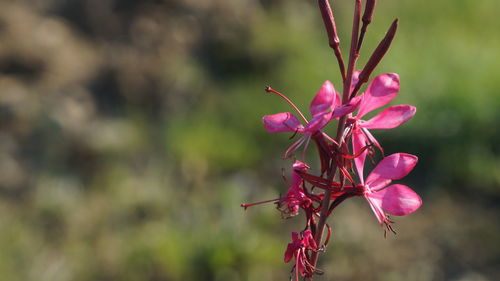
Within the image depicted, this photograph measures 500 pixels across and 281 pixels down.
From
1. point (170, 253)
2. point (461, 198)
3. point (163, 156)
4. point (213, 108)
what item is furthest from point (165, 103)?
point (461, 198)

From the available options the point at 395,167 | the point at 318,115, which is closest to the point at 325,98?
the point at 318,115

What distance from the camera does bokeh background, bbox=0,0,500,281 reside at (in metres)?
2.98

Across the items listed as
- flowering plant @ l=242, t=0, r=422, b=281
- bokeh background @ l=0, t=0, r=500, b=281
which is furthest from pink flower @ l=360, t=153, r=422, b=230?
bokeh background @ l=0, t=0, r=500, b=281

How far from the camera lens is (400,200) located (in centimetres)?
101

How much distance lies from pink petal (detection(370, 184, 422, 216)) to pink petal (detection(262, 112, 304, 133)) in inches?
6.8

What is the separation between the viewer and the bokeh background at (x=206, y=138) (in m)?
2.98

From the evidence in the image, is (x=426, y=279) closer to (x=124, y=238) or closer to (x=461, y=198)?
(x=461, y=198)

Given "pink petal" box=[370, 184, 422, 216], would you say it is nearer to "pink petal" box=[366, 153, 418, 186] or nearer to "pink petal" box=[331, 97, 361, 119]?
"pink petal" box=[366, 153, 418, 186]

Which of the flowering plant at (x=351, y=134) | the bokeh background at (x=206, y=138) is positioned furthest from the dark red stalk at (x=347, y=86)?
the bokeh background at (x=206, y=138)

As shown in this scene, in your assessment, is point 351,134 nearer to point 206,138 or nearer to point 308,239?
point 308,239

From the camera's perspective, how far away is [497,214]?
10.5 ft

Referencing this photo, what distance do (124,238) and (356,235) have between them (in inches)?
44.3

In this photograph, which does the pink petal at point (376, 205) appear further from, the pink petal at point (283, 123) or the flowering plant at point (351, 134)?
the pink petal at point (283, 123)

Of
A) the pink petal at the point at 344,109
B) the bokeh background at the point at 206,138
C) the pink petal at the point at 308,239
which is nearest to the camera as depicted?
the pink petal at the point at 344,109
